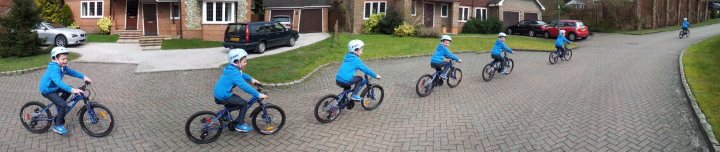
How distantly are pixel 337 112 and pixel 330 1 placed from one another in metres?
25.6

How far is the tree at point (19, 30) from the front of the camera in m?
17.0

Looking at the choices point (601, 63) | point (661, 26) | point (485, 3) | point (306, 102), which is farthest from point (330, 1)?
point (661, 26)

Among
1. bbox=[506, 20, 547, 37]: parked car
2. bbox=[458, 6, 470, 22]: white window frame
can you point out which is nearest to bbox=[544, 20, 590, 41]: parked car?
bbox=[506, 20, 547, 37]: parked car

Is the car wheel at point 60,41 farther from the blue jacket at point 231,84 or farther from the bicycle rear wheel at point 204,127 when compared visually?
the blue jacket at point 231,84

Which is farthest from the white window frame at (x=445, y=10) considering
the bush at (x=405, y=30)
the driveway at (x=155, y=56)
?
the driveway at (x=155, y=56)

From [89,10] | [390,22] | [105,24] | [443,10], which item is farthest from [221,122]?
[443,10]

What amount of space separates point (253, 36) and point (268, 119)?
42.4ft

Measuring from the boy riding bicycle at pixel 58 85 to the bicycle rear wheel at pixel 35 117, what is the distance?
234 millimetres

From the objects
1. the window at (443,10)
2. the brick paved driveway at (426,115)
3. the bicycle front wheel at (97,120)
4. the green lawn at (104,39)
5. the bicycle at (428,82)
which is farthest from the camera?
the window at (443,10)

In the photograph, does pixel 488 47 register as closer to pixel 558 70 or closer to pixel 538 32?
pixel 558 70

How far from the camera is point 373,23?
29.6 m

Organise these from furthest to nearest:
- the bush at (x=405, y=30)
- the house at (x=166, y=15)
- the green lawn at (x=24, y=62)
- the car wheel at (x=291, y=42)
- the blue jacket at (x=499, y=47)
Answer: the bush at (x=405, y=30) < the house at (x=166, y=15) < the car wheel at (x=291, y=42) < the green lawn at (x=24, y=62) < the blue jacket at (x=499, y=47)

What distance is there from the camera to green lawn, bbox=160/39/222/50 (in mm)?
21703

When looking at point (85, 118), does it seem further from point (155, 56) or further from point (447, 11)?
point (447, 11)
